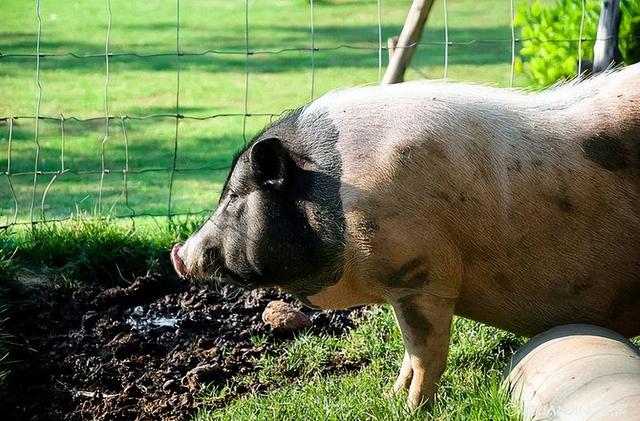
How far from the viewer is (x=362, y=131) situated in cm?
442

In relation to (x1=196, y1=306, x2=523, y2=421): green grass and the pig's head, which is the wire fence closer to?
(x1=196, y1=306, x2=523, y2=421): green grass

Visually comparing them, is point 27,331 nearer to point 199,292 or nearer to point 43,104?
point 199,292

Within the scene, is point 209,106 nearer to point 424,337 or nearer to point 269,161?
point 269,161

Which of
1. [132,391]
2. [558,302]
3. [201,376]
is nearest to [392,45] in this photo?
[201,376]

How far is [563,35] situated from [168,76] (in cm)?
561

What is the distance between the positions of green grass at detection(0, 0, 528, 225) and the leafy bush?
7.08ft

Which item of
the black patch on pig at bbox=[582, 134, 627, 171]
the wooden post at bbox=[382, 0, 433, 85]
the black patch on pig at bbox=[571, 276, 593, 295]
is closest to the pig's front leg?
the black patch on pig at bbox=[571, 276, 593, 295]

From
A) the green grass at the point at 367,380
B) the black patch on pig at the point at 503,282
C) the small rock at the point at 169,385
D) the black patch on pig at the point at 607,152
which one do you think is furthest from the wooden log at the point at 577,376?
the small rock at the point at 169,385

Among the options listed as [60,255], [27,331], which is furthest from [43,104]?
[27,331]

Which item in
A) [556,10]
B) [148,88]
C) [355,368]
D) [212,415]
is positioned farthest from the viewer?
[148,88]

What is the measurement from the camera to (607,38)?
7188mm

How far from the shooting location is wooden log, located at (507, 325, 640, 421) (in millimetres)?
3701

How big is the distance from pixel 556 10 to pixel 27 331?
4.69m

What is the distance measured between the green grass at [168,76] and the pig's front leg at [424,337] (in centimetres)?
313
